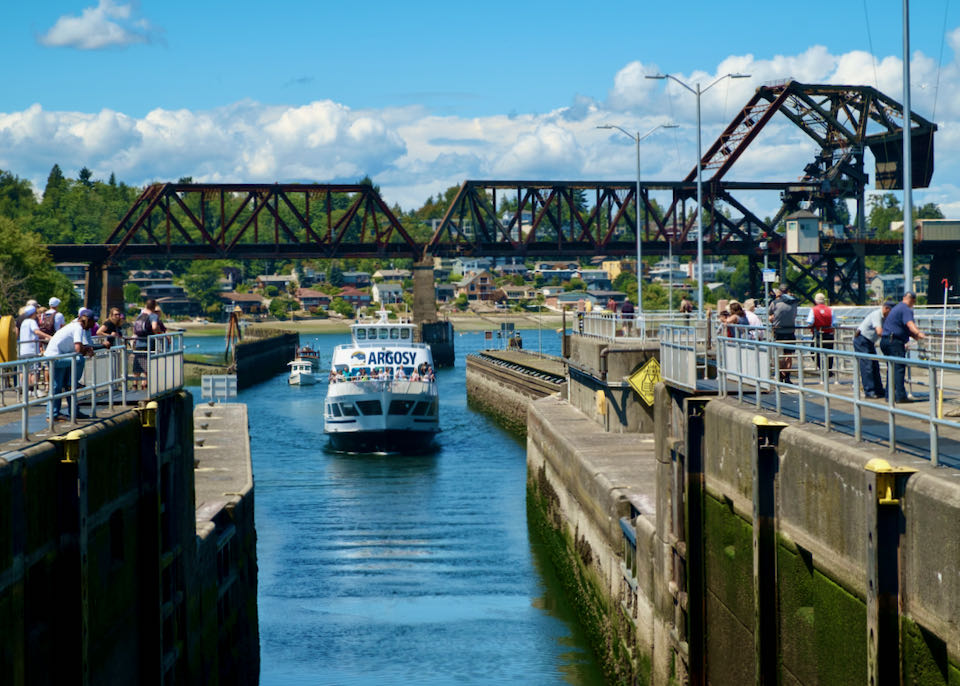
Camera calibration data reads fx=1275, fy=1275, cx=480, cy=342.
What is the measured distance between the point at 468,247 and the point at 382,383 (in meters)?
65.9

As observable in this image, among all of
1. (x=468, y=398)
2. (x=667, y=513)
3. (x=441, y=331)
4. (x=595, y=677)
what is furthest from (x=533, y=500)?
(x=441, y=331)

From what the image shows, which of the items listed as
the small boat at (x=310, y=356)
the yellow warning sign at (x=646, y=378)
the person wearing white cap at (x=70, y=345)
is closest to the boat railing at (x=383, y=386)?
the yellow warning sign at (x=646, y=378)

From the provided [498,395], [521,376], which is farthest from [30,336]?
[498,395]

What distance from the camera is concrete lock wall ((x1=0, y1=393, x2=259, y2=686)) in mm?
12477

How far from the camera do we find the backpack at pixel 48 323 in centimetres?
2289

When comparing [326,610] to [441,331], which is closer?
[326,610]

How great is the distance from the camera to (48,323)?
23.0 metres

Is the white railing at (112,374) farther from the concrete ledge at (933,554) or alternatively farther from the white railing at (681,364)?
the concrete ledge at (933,554)

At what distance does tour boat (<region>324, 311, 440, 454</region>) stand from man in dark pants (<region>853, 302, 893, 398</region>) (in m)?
39.5

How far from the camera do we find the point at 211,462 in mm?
34281

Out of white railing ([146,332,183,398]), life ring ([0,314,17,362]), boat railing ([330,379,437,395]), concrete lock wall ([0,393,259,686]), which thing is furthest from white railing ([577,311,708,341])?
life ring ([0,314,17,362])

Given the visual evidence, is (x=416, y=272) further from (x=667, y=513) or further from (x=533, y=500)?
(x=667, y=513)

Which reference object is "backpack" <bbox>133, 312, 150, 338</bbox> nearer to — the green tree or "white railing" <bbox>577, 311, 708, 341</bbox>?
"white railing" <bbox>577, 311, 708, 341</bbox>

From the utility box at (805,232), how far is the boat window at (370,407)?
4668cm
